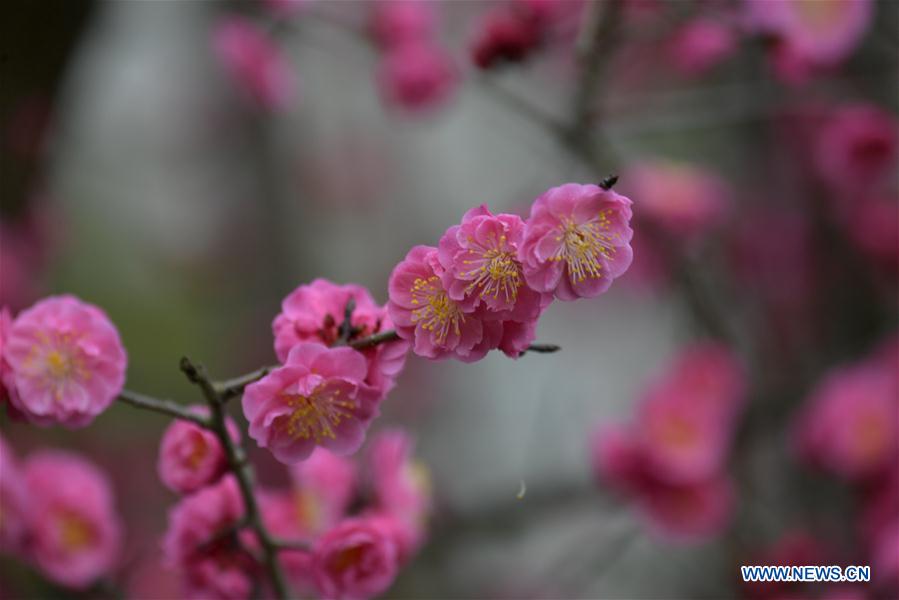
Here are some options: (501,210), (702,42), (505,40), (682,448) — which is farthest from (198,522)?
(501,210)

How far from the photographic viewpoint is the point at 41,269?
1510 mm

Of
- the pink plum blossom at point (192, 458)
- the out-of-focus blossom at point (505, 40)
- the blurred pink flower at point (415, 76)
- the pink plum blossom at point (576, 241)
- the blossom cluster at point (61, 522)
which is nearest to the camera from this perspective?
the pink plum blossom at point (576, 241)

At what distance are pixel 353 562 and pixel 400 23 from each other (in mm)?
846

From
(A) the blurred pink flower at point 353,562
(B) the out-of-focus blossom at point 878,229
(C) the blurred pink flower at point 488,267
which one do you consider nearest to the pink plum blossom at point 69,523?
(A) the blurred pink flower at point 353,562

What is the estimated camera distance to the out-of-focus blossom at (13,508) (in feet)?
2.58

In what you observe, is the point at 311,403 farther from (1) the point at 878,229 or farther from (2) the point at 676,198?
(1) the point at 878,229

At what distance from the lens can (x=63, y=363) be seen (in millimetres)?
642

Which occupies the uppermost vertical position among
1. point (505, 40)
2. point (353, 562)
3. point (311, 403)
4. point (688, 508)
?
point (505, 40)

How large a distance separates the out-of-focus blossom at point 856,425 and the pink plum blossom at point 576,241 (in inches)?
33.1

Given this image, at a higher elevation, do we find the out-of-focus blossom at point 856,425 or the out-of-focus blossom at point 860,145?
the out-of-focus blossom at point 860,145

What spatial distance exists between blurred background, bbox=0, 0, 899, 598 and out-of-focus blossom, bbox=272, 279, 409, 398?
428 mm

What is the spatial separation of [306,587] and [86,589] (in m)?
0.21

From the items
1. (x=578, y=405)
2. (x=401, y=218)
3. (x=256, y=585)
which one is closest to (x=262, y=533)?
(x=256, y=585)

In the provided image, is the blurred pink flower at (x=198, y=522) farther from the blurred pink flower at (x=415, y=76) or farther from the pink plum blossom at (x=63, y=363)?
the blurred pink flower at (x=415, y=76)
